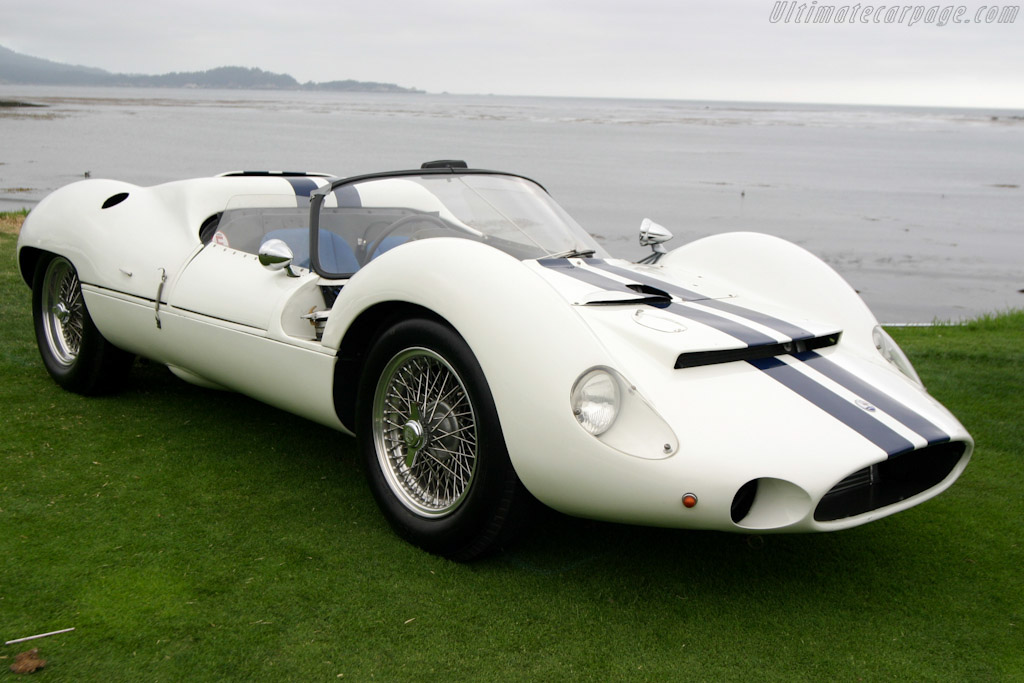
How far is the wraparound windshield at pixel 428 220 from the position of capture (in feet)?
12.0

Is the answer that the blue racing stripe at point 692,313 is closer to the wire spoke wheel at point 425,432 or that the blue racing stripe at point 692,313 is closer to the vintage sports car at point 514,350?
the vintage sports car at point 514,350

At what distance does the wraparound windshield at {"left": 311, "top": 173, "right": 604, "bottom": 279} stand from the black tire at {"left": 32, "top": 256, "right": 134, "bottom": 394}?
1509 millimetres

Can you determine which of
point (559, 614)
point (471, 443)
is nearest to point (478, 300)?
point (471, 443)

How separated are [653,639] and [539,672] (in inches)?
14.4

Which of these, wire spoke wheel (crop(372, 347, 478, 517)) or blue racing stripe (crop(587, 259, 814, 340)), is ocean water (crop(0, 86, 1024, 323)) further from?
wire spoke wheel (crop(372, 347, 478, 517))

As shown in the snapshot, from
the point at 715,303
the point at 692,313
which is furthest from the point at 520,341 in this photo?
the point at 715,303

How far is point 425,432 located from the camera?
296 centimetres

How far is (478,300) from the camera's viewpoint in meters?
2.72

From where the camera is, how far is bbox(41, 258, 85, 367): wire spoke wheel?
4.55 metres

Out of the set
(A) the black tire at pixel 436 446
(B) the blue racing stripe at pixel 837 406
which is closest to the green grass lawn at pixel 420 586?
(A) the black tire at pixel 436 446

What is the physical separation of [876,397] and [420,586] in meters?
1.53

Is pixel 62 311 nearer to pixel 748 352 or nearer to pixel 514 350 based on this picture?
pixel 514 350

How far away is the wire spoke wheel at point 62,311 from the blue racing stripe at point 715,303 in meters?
2.72

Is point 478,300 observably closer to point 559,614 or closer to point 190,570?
point 559,614
